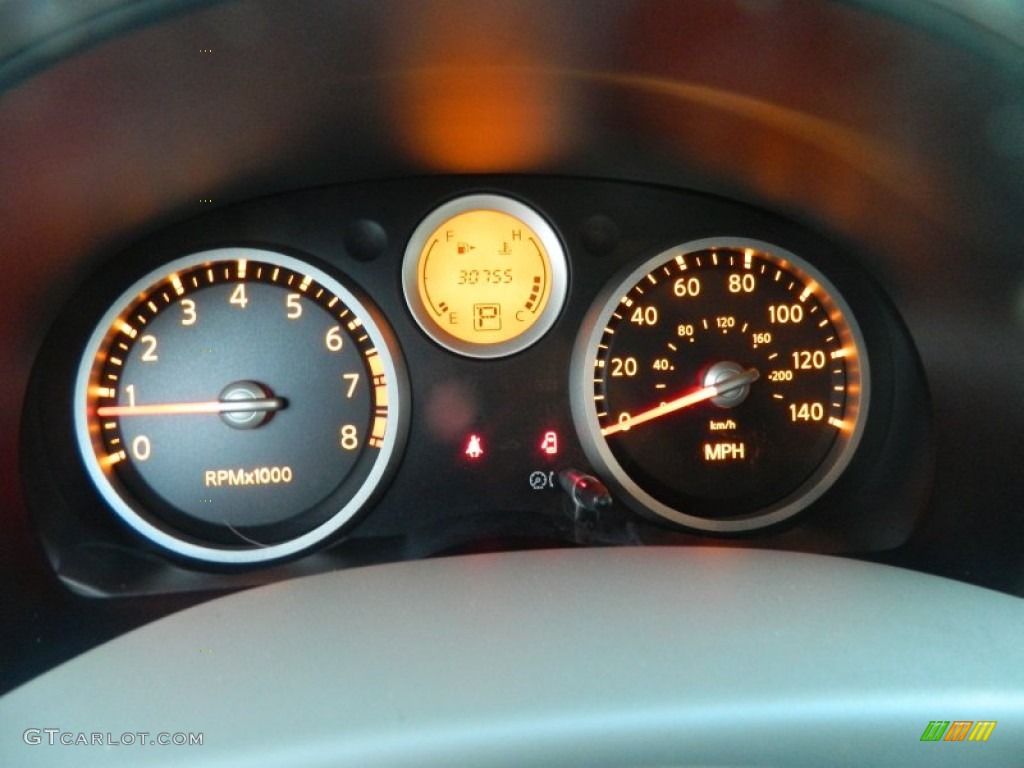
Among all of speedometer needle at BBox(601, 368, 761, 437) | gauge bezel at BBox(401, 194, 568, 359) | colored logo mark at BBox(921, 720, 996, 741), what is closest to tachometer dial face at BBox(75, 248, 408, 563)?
gauge bezel at BBox(401, 194, 568, 359)

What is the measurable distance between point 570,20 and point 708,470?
1.31 meters

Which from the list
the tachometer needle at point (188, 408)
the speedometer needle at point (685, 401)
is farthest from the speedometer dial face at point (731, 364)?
the tachometer needle at point (188, 408)

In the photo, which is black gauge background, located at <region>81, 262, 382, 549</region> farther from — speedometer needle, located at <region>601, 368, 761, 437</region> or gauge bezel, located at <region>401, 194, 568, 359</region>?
speedometer needle, located at <region>601, 368, 761, 437</region>

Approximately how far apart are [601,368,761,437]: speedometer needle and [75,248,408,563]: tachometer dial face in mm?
558

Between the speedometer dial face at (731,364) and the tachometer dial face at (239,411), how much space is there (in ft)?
1.89

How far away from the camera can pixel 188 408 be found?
2441 mm

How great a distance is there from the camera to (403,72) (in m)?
1.83

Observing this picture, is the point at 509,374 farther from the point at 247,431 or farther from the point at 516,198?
the point at 247,431

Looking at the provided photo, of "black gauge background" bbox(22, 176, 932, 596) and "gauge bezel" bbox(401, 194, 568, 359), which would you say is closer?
"black gauge background" bbox(22, 176, 932, 596)

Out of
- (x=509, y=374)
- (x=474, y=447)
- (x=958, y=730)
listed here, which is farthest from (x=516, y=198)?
(x=958, y=730)

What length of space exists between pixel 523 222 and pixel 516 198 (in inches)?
2.6

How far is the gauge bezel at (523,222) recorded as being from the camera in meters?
2.57

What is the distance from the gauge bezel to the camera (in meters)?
2.57

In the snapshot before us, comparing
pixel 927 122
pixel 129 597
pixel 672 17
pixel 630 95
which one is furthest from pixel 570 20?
pixel 129 597
